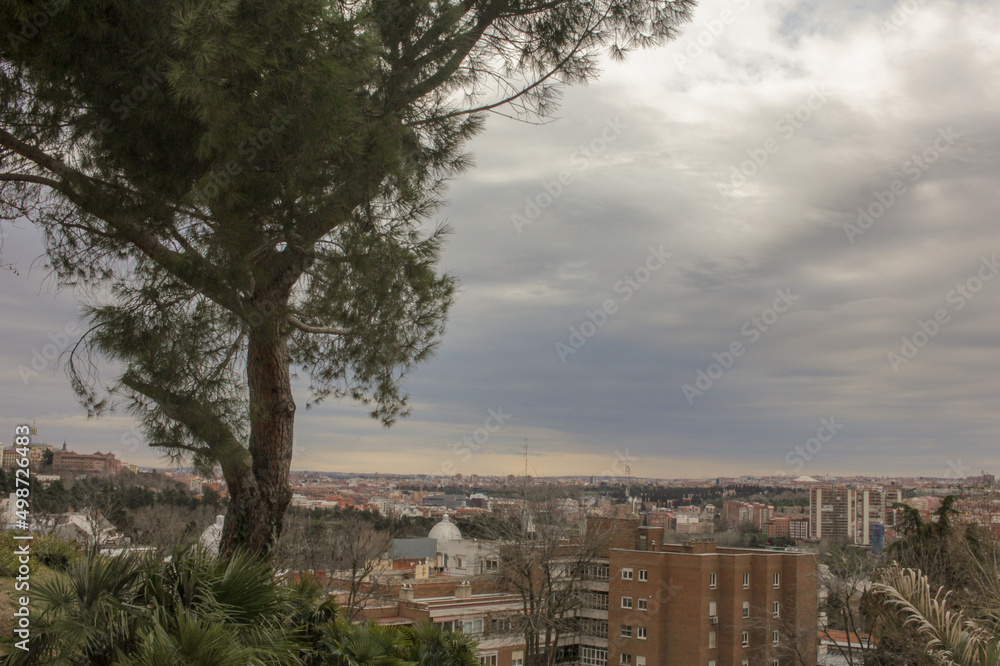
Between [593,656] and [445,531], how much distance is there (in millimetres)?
17422

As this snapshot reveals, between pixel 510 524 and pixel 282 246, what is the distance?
19.2m

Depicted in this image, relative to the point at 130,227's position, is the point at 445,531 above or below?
below

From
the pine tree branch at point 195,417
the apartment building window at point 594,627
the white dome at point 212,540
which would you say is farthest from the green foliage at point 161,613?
the apartment building window at point 594,627

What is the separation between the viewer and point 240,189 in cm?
472

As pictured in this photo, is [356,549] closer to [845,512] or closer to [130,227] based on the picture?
[130,227]

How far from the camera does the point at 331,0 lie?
473 cm

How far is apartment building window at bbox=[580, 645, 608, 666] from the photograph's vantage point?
3187 centimetres

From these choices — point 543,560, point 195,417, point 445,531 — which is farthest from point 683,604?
point 195,417

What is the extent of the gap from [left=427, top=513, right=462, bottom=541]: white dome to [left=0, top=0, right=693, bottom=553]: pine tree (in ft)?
134

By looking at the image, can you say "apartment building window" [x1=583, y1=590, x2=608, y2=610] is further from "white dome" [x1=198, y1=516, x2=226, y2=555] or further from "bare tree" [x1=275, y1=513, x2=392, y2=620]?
"white dome" [x1=198, y1=516, x2=226, y2=555]

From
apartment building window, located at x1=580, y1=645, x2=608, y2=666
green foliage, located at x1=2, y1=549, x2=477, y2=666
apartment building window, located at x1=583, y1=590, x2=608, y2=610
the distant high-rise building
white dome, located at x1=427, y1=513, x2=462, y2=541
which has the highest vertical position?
green foliage, located at x1=2, y1=549, x2=477, y2=666

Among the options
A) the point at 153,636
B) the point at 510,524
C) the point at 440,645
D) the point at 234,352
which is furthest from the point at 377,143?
the point at 510,524

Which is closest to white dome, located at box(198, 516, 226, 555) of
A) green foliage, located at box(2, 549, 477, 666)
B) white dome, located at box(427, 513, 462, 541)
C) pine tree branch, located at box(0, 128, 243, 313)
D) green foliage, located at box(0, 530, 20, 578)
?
green foliage, located at box(2, 549, 477, 666)

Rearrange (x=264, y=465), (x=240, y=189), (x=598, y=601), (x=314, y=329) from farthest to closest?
1. (x=598, y=601)
2. (x=314, y=329)
3. (x=264, y=465)
4. (x=240, y=189)
